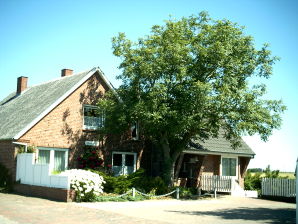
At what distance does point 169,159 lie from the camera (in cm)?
2527

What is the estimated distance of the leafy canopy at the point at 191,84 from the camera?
22062 millimetres

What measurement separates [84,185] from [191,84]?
9051mm

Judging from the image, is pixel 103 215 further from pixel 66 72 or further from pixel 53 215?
pixel 66 72

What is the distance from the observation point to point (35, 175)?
20719 mm

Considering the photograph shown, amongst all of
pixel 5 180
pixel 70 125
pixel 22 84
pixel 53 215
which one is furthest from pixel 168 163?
pixel 22 84

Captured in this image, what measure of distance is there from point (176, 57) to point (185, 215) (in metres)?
10.1

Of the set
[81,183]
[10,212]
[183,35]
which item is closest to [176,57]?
[183,35]

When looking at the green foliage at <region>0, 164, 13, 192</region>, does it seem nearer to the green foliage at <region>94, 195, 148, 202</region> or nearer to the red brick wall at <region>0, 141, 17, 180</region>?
the red brick wall at <region>0, 141, 17, 180</region>

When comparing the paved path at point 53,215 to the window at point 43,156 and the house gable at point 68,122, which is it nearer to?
the window at point 43,156

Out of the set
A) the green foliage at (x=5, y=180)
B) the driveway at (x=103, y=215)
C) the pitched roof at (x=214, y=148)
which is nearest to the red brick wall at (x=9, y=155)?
the green foliage at (x=5, y=180)

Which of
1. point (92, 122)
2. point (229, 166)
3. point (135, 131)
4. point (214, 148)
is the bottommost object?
point (229, 166)

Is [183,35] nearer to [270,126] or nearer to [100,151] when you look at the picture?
[270,126]

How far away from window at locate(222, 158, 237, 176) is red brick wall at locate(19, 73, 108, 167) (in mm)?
11867

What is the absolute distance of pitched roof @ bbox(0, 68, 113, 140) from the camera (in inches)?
906
